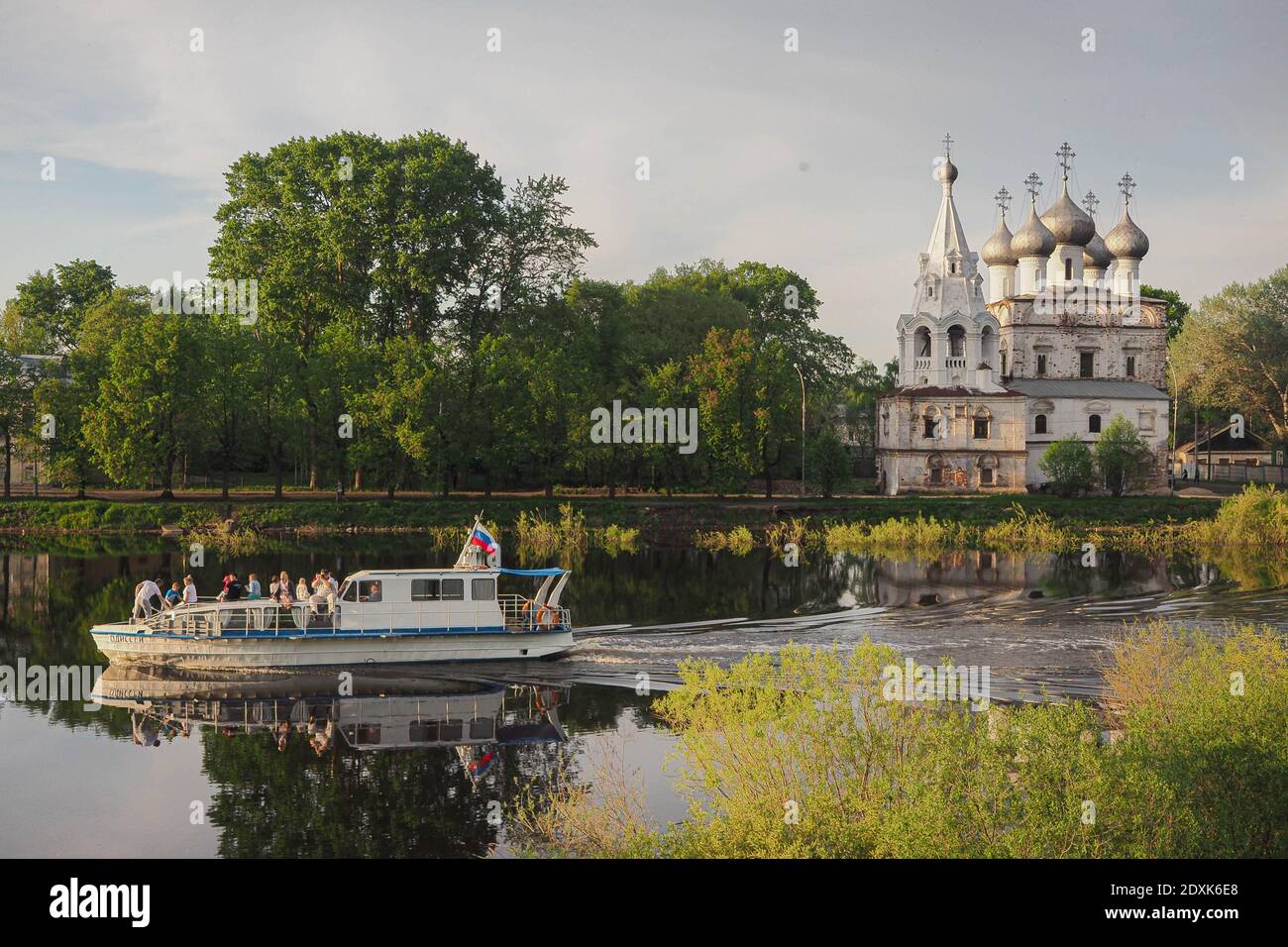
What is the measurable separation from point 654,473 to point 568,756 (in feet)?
189

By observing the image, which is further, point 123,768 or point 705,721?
point 123,768

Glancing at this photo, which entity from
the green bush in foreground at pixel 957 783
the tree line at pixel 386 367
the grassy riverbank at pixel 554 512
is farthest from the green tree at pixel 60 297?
the green bush in foreground at pixel 957 783

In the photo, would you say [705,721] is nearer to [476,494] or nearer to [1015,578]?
[1015,578]

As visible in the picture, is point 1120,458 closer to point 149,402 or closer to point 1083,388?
point 1083,388

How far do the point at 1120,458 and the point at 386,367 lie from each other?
46.7 meters

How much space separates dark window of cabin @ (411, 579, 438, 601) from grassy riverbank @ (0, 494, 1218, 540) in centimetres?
3317

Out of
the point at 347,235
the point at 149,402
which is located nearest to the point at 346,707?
the point at 149,402

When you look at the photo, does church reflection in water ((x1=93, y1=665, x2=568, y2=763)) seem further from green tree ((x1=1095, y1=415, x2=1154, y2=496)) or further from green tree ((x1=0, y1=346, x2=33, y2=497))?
green tree ((x1=1095, y1=415, x2=1154, y2=496))

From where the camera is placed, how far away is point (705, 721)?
Answer: 612 inches

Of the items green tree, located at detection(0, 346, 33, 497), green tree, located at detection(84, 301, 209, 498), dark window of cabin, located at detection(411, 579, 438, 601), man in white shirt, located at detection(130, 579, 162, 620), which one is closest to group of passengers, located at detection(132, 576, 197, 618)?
man in white shirt, located at detection(130, 579, 162, 620)

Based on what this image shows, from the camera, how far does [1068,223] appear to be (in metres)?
90.8

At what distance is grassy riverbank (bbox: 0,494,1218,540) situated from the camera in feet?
207
